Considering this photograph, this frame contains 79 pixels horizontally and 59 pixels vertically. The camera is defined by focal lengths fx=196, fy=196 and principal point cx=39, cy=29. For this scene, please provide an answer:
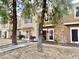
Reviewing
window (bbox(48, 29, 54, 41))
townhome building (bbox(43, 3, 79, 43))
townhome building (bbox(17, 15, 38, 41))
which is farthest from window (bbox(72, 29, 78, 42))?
townhome building (bbox(17, 15, 38, 41))

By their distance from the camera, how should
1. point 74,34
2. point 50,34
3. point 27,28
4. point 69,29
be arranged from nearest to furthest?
point 74,34 < point 69,29 < point 50,34 < point 27,28

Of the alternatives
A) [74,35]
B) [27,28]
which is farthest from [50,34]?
[27,28]

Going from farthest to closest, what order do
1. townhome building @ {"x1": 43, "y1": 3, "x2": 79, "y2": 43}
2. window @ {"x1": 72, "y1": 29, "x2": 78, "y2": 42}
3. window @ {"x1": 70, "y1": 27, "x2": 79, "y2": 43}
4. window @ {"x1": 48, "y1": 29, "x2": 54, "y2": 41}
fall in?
window @ {"x1": 48, "y1": 29, "x2": 54, "y2": 41}
window @ {"x1": 72, "y1": 29, "x2": 78, "y2": 42}
window @ {"x1": 70, "y1": 27, "x2": 79, "y2": 43}
townhome building @ {"x1": 43, "y1": 3, "x2": 79, "y2": 43}

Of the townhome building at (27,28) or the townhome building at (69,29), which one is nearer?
the townhome building at (69,29)

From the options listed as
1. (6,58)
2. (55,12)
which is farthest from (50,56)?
(55,12)

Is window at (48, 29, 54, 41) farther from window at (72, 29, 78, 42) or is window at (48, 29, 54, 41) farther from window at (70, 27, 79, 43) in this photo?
window at (72, 29, 78, 42)

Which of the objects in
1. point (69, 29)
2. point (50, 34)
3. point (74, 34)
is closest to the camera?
point (74, 34)

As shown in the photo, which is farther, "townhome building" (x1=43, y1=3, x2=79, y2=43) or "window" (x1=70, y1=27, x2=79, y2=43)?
"window" (x1=70, y1=27, x2=79, y2=43)

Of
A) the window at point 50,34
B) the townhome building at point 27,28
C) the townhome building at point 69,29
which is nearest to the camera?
the townhome building at point 69,29

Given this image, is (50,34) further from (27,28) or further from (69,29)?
→ (27,28)

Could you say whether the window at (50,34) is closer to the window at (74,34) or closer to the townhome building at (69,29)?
the townhome building at (69,29)

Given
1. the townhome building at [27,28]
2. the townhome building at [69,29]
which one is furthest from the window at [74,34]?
the townhome building at [27,28]

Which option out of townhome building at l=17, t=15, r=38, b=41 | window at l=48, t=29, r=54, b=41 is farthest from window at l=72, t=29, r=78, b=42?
townhome building at l=17, t=15, r=38, b=41

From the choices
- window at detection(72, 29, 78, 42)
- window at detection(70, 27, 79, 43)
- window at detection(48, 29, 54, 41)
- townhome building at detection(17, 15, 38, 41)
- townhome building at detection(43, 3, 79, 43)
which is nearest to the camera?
townhome building at detection(43, 3, 79, 43)
